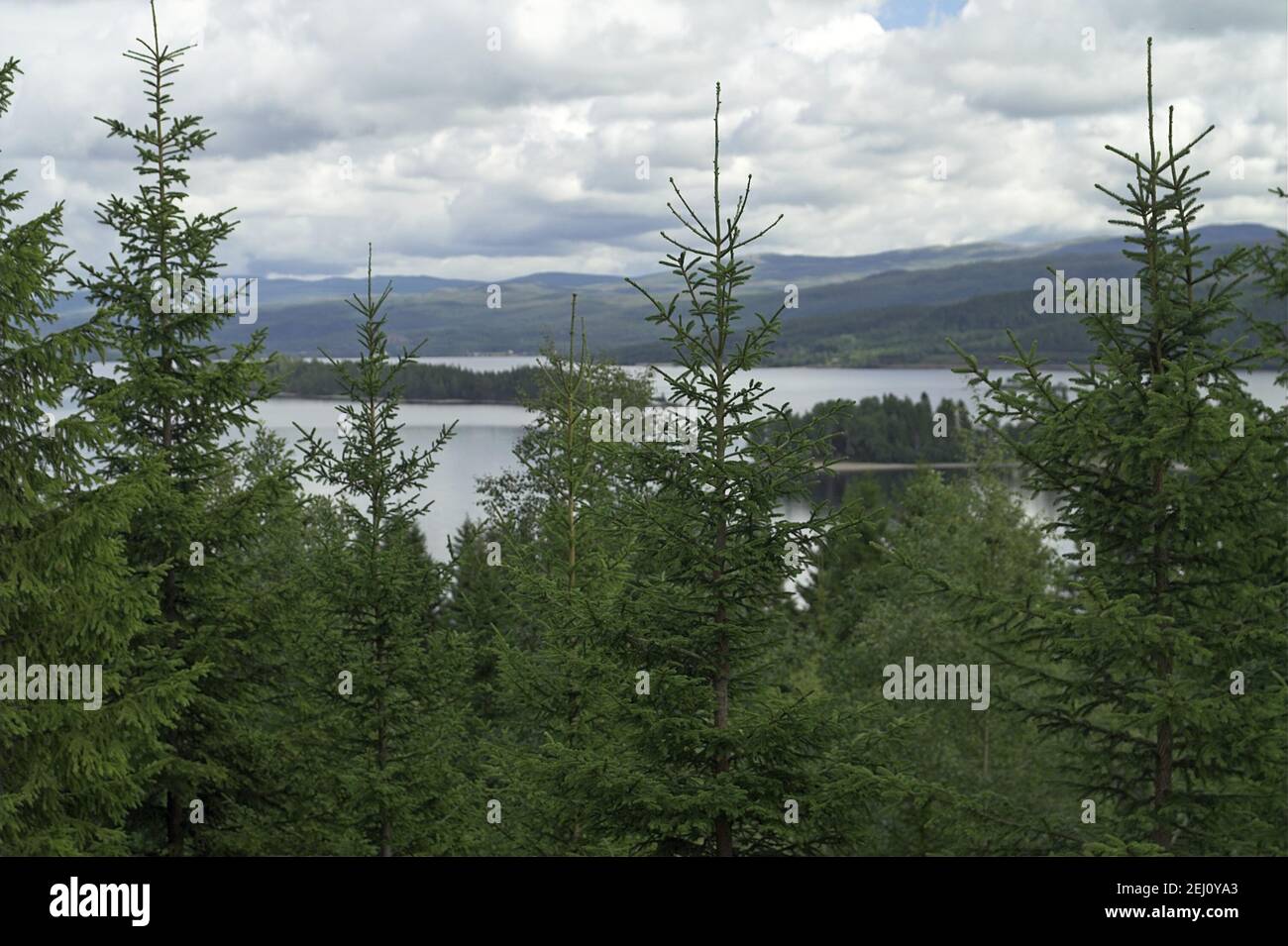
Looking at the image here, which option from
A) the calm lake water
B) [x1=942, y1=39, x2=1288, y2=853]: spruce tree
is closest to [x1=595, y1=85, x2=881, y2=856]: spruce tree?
[x1=942, y1=39, x2=1288, y2=853]: spruce tree

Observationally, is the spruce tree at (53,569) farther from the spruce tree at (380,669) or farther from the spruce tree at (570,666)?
the spruce tree at (380,669)

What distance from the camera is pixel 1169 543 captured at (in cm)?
1110

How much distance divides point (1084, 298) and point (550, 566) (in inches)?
410

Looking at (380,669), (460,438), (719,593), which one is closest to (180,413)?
(380,669)

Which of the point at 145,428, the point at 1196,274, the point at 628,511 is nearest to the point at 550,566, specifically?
the point at 145,428

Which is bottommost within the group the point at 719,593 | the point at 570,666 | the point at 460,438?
the point at 570,666

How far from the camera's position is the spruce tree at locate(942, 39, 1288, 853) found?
10.3 meters

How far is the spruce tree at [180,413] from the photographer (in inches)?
643

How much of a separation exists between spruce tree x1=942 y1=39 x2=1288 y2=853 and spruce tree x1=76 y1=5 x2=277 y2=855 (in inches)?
418

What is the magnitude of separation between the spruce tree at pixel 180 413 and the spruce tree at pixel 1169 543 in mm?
10625

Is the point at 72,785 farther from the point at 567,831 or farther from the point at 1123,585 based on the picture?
the point at 1123,585

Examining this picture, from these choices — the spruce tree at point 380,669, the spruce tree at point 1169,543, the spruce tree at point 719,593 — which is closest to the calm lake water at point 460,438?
the spruce tree at point 380,669

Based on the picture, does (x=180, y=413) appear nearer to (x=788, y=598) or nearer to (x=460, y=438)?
(x=788, y=598)

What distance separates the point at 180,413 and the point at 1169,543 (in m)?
13.0
